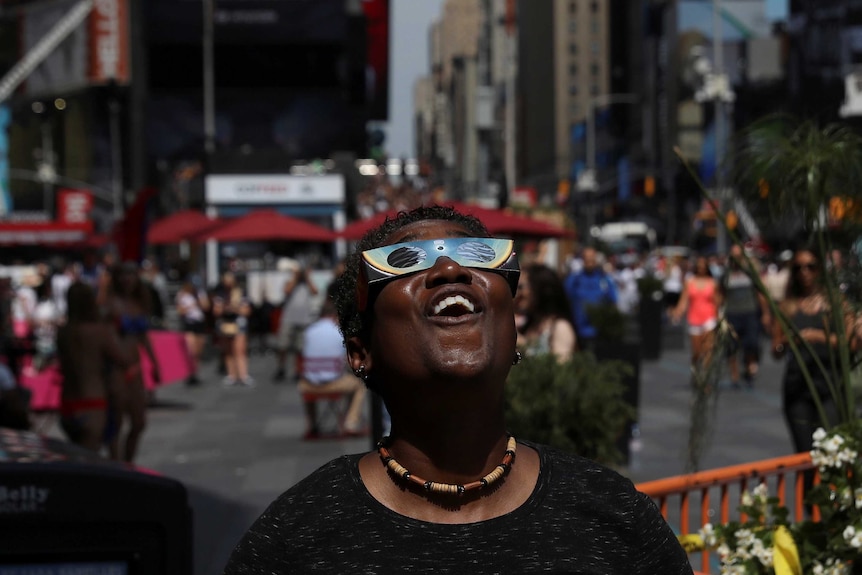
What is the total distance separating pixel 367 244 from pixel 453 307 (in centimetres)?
29

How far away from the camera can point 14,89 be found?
83750 millimetres

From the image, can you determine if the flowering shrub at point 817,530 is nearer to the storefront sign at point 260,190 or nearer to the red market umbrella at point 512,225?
the red market umbrella at point 512,225

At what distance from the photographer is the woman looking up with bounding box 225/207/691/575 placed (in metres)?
2.30

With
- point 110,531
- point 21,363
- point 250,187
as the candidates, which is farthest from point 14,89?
point 110,531

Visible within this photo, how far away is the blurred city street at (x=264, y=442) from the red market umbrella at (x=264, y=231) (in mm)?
4421

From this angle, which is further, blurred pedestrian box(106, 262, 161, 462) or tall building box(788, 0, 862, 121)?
tall building box(788, 0, 862, 121)

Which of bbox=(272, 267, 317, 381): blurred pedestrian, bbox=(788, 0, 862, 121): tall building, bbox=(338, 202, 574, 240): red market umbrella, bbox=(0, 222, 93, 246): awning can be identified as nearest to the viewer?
bbox=(338, 202, 574, 240): red market umbrella

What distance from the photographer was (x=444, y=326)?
7.60ft

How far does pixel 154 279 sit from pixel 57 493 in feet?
74.4

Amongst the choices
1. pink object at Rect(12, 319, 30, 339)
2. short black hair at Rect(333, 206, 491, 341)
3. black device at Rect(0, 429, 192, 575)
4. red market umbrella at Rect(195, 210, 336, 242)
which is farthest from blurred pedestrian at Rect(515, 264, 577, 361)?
pink object at Rect(12, 319, 30, 339)

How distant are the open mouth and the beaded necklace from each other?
0.26 m

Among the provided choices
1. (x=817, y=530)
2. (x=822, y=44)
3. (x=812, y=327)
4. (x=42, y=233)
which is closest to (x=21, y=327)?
(x=812, y=327)

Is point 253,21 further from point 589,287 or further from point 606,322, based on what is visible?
point 606,322

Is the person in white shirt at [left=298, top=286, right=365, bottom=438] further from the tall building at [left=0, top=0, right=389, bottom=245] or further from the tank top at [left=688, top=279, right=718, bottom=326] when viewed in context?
the tall building at [left=0, top=0, right=389, bottom=245]
